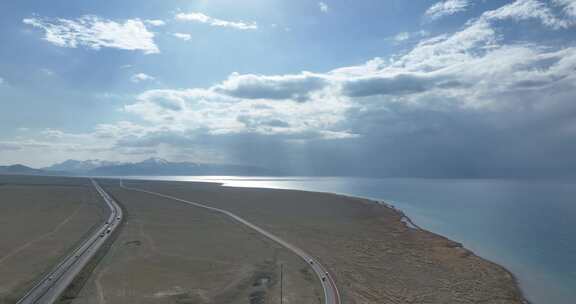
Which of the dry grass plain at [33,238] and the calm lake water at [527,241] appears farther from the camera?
the calm lake water at [527,241]

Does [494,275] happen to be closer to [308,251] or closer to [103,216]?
[308,251]

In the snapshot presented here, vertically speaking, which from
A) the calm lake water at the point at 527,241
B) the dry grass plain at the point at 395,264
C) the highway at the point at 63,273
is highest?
the highway at the point at 63,273

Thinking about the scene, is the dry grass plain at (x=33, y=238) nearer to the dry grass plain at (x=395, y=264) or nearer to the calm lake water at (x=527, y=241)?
the dry grass plain at (x=395, y=264)

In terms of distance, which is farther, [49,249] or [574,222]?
[574,222]

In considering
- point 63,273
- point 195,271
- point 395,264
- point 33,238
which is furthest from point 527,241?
point 33,238

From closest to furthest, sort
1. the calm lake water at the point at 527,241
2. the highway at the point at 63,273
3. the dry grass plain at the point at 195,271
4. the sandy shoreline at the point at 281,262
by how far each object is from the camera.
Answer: the highway at the point at 63,273 < the dry grass plain at the point at 195,271 < the sandy shoreline at the point at 281,262 < the calm lake water at the point at 527,241

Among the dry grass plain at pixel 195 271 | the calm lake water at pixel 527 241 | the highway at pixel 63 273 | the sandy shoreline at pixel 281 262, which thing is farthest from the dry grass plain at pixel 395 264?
the highway at pixel 63 273

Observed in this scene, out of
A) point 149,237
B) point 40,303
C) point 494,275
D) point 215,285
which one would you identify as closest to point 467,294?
point 494,275

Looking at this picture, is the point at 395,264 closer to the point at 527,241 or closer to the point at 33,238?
the point at 527,241

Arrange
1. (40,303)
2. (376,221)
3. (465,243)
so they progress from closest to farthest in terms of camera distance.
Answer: (40,303), (465,243), (376,221)
